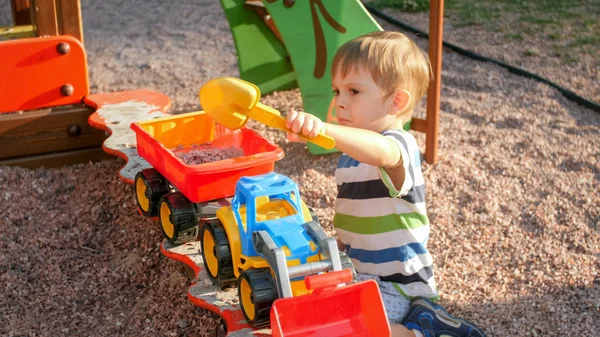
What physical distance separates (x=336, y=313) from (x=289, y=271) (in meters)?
0.16

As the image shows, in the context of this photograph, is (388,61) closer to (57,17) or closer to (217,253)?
(217,253)

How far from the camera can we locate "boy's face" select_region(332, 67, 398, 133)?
1.96 m

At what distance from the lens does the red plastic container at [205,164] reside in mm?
2166

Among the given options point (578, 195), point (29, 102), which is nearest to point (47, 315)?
point (29, 102)

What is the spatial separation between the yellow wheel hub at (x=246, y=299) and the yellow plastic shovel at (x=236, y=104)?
37cm

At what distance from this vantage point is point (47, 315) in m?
2.27

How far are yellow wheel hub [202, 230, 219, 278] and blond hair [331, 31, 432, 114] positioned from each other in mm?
541

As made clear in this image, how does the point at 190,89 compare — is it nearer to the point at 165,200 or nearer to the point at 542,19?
the point at 165,200

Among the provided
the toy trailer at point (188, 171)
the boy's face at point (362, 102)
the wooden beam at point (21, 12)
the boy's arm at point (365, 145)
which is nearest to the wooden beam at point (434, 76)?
the toy trailer at point (188, 171)

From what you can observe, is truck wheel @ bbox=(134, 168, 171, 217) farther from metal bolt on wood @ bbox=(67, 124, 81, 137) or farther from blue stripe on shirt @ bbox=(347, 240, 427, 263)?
metal bolt on wood @ bbox=(67, 124, 81, 137)

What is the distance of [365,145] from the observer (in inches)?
68.9

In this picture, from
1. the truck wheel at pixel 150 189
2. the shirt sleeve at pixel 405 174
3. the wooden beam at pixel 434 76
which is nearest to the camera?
the shirt sleeve at pixel 405 174

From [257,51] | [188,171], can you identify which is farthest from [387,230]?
[257,51]

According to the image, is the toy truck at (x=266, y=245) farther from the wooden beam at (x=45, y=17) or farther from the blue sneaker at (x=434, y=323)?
the wooden beam at (x=45, y=17)
